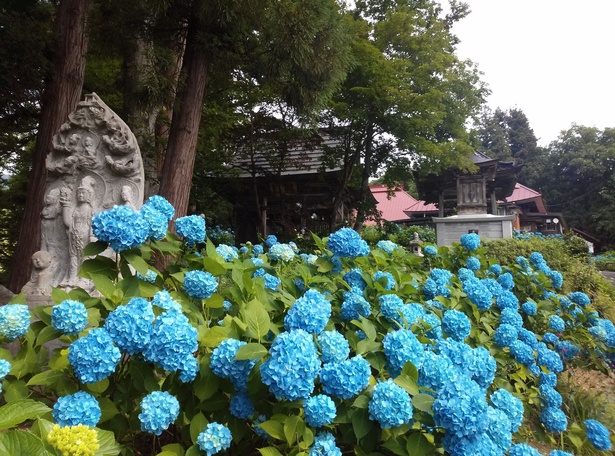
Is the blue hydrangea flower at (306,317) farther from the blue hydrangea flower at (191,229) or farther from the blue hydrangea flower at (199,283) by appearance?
the blue hydrangea flower at (191,229)

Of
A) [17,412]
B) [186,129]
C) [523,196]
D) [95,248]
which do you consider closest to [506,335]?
[95,248]

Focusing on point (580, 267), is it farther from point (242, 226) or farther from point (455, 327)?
point (242, 226)

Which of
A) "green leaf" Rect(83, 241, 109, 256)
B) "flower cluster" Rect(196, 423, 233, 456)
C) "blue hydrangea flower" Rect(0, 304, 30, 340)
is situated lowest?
"flower cluster" Rect(196, 423, 233, 456)

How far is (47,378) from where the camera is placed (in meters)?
1.05

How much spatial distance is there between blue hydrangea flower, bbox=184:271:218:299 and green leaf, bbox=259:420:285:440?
1.53 feet

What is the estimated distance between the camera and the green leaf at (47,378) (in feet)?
3.41

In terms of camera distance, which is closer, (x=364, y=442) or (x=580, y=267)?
(x=364, y=442)

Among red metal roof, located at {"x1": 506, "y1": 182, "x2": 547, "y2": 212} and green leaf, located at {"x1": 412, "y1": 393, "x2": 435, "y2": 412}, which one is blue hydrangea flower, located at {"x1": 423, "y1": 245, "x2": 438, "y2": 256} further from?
red metal roof, located at {"x1": 506, "y1": 182, "x2": 547, "y2": 212}

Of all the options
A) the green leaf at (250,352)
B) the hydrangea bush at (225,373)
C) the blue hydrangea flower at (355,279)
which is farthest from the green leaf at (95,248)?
the blue hydrangea flower at (355,279)

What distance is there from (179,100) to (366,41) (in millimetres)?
6891

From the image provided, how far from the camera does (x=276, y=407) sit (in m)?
1.03

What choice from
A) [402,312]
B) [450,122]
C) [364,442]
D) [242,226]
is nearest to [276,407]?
[364,442]

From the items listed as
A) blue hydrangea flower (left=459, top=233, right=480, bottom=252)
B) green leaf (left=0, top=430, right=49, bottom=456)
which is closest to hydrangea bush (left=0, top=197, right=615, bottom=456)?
green leaf (left=0, top=430, right=49, bottom=456)

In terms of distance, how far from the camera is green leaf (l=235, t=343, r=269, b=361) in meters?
0.94
